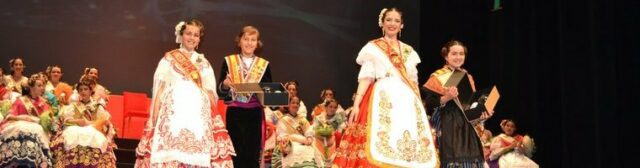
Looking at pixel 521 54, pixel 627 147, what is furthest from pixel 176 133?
pixel 521 54

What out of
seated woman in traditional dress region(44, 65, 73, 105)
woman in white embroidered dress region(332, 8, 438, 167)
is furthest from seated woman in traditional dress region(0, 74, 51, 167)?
woman in white embroidered dress region(332, 8, 438, 167)

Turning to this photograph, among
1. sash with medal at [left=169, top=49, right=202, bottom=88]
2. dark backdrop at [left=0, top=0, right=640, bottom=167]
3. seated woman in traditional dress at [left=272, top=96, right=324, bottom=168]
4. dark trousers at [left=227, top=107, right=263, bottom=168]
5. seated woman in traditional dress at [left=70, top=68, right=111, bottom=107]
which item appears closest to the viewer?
sash with medal at [left=169, top=49, right=202, bottom=88]

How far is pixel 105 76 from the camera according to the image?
9.98 metres

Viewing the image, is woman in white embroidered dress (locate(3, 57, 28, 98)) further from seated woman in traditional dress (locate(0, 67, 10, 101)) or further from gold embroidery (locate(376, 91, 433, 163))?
gold embroidery (locate(376, 91, 433, 163))

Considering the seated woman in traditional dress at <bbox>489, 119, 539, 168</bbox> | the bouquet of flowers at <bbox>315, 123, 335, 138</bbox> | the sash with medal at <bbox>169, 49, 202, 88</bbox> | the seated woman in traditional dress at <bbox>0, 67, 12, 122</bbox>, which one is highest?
the sash with medal at <bbox>169, 49, 202, 88</bbox>

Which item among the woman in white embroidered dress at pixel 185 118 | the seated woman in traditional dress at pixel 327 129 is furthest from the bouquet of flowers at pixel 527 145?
the woman in white embroidered dress at pixel 185 118

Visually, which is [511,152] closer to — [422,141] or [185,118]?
[422,141]

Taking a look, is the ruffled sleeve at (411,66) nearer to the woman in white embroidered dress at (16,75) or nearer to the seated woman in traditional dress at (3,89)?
the seated woman in traditional dress at (3,89)

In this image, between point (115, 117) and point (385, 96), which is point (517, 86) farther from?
point (385, 96)

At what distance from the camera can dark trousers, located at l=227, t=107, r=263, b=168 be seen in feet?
20.3

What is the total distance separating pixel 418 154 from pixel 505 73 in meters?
5.55

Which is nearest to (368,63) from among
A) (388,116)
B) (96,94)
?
(388,116)

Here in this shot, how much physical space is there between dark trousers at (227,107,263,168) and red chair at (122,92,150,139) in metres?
3.56

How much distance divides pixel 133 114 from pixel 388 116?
490 cm
